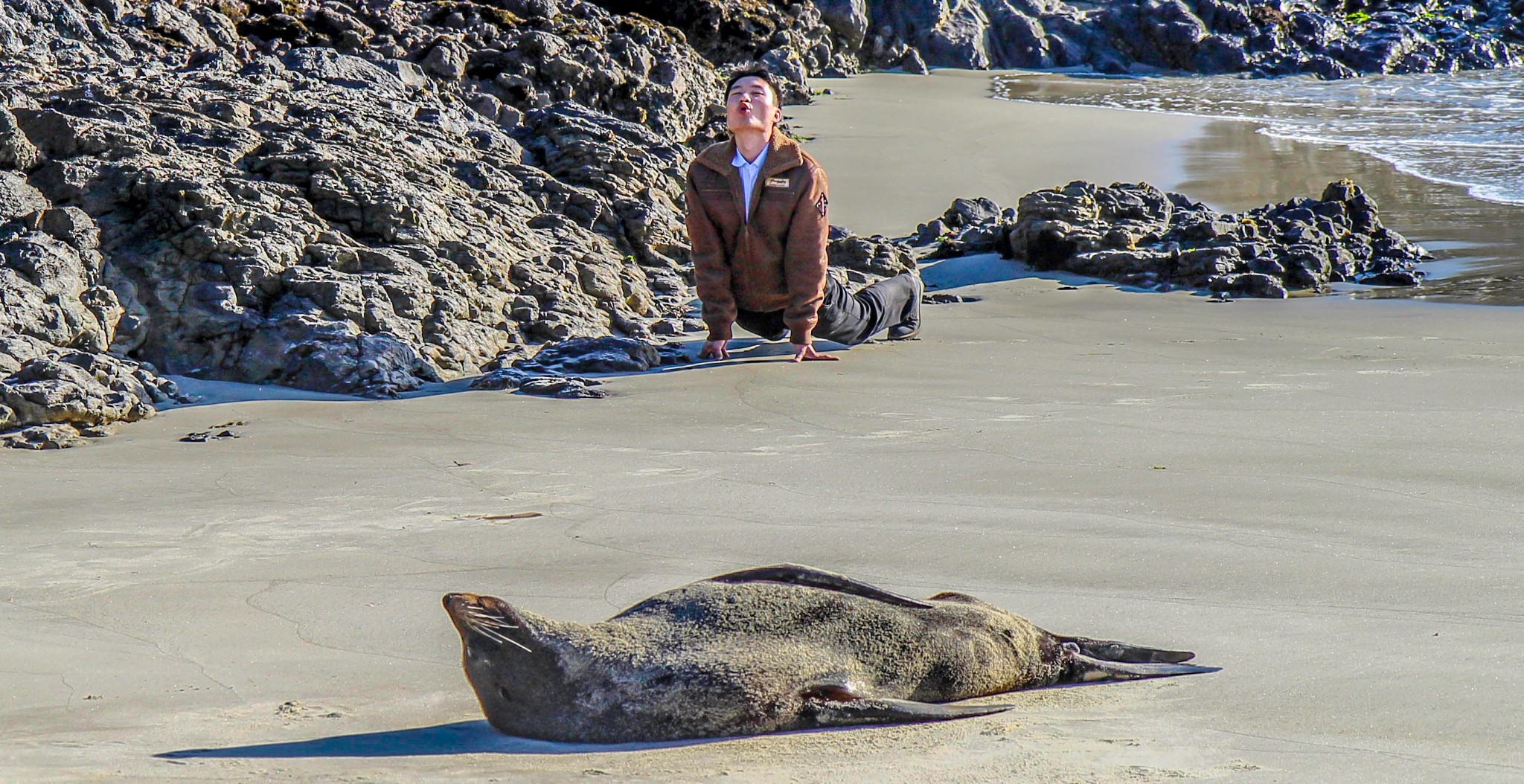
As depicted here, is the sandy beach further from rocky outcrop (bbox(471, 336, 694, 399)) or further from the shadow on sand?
rocky outcrop (bbox(471, 336, 694, 399))

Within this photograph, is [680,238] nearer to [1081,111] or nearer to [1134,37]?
[1081,111]

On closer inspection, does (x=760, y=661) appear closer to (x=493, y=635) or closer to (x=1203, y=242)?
(x=493, y=635)

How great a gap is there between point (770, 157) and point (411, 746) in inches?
163

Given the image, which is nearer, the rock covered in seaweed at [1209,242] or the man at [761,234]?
the man at [761,234]

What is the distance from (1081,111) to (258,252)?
1417cm

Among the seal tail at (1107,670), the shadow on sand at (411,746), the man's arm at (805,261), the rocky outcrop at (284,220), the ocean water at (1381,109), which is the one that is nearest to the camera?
the shadow on sand at (411,746)

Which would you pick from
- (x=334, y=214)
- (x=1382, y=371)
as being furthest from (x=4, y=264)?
(x=1382, y=371)

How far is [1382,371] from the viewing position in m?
5.67

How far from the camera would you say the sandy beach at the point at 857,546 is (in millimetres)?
2324

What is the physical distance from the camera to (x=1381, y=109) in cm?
1978

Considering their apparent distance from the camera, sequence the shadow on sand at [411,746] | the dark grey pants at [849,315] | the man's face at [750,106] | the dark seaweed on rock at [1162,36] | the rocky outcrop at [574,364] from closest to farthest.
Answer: the shadow on sand at [411,746] → the rocky outcrop at [574,364] → the man's face at [750,106] → the dark grey pants at [849,315] → the dark seaweed on rock at [1162,36]

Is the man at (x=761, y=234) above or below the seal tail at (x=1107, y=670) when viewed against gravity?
above

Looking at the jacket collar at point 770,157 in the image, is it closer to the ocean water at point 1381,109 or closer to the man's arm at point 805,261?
the man's arm at point 805,261

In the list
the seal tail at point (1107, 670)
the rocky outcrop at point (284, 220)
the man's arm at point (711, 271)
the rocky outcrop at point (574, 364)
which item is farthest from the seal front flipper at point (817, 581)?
the man's arm at point (711, 271)
